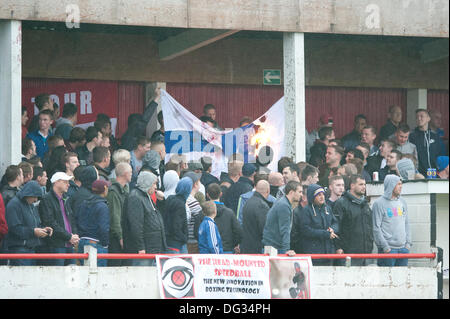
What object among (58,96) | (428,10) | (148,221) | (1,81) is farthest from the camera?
(58,96)

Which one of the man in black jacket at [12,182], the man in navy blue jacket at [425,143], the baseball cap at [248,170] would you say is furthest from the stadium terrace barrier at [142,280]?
the man in navy blue jacket at [425,143]

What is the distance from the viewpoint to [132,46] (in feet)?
69.9

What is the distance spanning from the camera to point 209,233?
13.5 m

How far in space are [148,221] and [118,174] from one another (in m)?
0.86

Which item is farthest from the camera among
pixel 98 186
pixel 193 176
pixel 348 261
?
pixel 193 176

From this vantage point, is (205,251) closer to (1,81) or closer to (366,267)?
(366,267)

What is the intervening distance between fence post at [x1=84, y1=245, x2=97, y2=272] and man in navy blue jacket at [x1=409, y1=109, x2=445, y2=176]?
29.8 feet

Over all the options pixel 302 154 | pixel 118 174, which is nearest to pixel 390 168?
pixel 302 154

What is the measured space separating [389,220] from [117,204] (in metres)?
4.29

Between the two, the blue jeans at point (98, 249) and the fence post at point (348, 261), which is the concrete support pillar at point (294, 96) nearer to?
the fence post at point (348, 261)

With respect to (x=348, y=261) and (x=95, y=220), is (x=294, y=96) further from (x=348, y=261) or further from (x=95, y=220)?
(x=95, y=220)

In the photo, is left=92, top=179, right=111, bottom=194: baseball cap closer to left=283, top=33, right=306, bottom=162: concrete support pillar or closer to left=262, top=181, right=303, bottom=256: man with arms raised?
left=262, top=181, right=303, bottom=256: man with arms raised

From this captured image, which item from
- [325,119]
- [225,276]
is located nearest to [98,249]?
[225,276]

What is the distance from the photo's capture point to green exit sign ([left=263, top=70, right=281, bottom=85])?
22.5m
